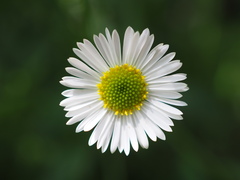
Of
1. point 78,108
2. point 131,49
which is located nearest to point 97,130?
point 78,108

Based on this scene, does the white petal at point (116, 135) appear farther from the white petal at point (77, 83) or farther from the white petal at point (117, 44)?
the white petal at point (117, 44)

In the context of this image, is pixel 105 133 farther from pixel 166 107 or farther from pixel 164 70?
pixel 164 70

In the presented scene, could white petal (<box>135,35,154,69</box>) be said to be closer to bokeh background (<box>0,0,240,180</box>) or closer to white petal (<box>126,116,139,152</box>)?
white petal (<box>126,116,139,152</box>)

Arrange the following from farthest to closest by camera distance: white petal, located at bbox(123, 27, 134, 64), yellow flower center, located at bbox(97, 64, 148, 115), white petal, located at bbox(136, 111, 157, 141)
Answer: yellow flower center, located at bbox(97, 64, 148, 115) → white petal, located at bbox(136, 111, 157, 141) → white petal, located at bbox(123, 27, 134, 64)

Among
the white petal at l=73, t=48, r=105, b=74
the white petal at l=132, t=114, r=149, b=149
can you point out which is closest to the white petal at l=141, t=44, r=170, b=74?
the white petal at l=73, t=48, r=105, b=74

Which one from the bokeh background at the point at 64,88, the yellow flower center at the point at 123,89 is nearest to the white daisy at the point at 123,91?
the yellow flower center at the point at 123,89
